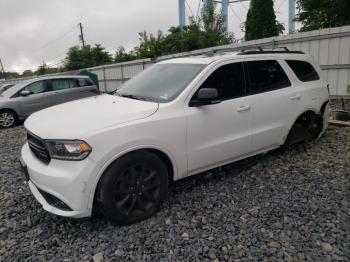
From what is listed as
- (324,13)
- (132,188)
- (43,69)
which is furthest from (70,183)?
(43,69)

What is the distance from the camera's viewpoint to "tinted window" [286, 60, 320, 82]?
461cm

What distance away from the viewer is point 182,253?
2.64m

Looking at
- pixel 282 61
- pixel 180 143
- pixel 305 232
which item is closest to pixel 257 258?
pixel 305 232

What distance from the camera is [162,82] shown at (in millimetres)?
3791

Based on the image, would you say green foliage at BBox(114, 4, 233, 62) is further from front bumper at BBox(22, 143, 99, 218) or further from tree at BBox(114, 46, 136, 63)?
front bumper at BBox(22, 143, 99, 218)

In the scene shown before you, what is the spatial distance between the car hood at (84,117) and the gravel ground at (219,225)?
3.17 feet

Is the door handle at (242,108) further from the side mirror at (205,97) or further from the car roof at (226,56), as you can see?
the car roof at (226,56)

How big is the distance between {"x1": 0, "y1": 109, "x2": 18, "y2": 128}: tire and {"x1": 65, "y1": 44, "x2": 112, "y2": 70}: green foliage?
20.0 meters

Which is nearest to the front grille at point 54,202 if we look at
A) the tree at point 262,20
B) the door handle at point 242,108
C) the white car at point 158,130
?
the white car at point 158,130

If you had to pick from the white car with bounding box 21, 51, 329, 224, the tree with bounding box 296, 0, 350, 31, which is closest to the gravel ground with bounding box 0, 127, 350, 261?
the white car with bounding box 21, 51, 329, 224

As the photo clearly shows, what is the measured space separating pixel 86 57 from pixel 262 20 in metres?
20.3

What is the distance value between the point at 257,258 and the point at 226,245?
11.8 inches

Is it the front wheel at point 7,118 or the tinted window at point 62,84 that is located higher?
the tinted window at point 62,84

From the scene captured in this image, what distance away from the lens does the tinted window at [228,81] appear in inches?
144
